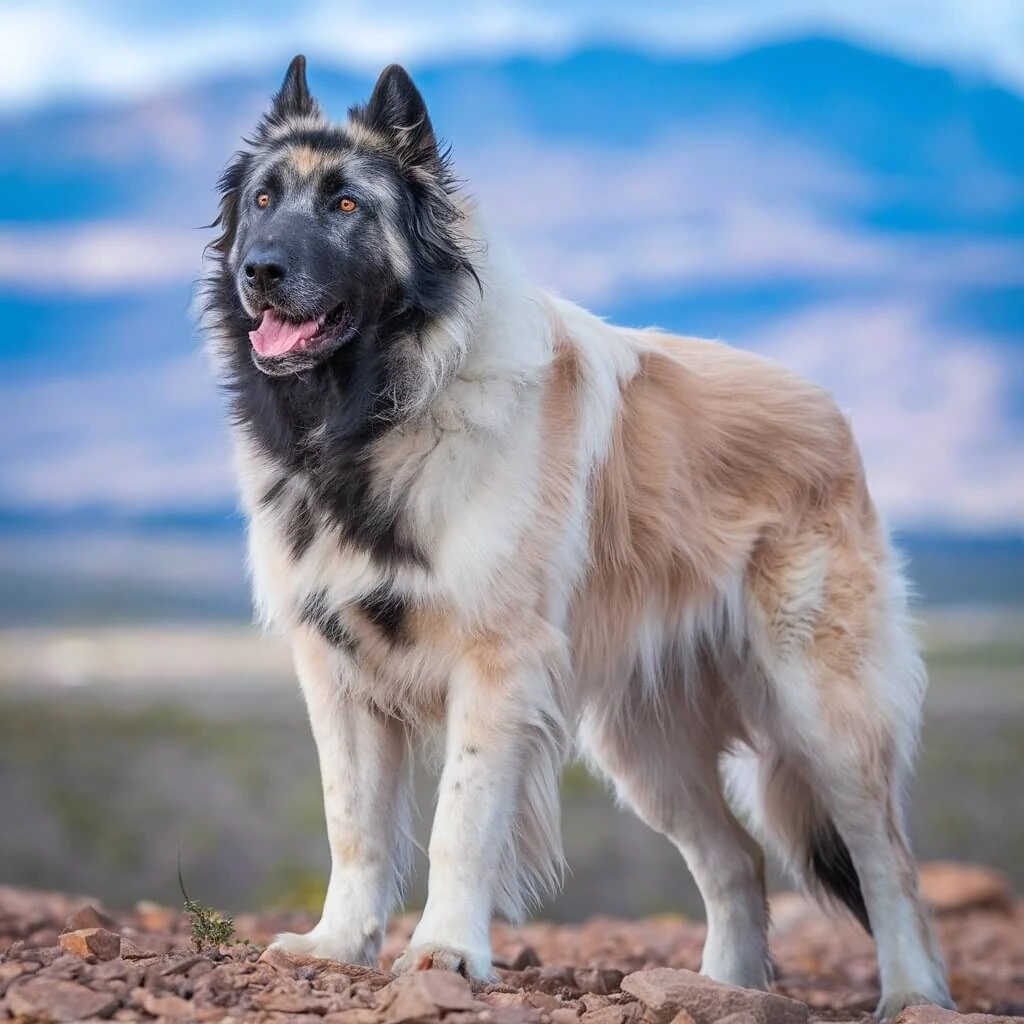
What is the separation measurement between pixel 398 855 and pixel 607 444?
4.69 feet

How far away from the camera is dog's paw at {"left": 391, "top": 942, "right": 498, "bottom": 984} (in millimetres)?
3938

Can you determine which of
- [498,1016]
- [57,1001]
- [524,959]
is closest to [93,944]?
[57,1001]

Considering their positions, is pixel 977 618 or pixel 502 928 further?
pixel 977 618

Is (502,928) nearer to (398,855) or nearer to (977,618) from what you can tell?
(398,855)

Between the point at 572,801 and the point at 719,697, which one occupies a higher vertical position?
the point at 719,697

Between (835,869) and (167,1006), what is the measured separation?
9.44 ft

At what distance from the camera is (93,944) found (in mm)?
3877

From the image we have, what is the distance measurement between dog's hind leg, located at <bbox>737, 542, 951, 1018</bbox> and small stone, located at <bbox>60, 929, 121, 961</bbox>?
7.71ft

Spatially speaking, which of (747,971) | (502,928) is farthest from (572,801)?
(747,971)

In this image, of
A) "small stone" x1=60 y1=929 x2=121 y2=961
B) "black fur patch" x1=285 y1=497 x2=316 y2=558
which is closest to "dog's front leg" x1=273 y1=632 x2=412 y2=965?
"black fur patch" x1=285 y1=497 x2=316 y2=558

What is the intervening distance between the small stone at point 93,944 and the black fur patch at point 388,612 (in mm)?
1111

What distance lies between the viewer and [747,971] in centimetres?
535

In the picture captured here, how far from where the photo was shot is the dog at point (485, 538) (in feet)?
13.9

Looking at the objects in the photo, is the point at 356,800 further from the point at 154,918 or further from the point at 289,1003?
the point at 154,918
